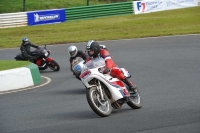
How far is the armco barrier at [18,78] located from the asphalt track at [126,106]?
441 millimetres

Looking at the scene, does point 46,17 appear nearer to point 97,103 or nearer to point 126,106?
point 126,106

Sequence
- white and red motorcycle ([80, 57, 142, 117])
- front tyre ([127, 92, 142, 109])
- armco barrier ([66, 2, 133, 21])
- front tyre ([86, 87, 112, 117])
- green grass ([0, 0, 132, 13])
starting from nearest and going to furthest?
1. front tyre ([86, 87, 112, 117])
2. white and red motorcycle ([80, 57, 142, 117])
3. front tyre ([127, 92, 142, 109])
4. armco barrier ([66, 2, 133, 21])
5. green grass ([0, 0, 132, 13])

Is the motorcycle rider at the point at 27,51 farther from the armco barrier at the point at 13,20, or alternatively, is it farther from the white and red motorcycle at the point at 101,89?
the armco barrier at the point at 13,20

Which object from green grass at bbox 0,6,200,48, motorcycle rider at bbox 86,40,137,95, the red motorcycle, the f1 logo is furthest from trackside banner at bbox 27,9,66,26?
motorcycle rider at bbox 86,40,137,95

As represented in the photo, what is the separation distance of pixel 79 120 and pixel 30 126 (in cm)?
87

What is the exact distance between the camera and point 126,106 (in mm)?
11422

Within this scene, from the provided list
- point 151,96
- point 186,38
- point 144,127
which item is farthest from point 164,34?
point 144,127

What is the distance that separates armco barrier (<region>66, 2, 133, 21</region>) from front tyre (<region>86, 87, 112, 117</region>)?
2858cm

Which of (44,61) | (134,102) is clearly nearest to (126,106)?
(134,102)

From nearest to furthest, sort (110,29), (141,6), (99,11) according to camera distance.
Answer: (110,29) < (99,11) < (141,6)

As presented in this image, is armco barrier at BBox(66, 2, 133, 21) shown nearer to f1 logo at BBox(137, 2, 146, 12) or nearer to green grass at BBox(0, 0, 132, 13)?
f1 logo at BBox(137, 2, 146, 12)

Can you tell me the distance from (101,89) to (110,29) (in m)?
24.1

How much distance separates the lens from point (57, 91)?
14312mm

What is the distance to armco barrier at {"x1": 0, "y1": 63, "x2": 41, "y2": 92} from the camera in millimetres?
14438
